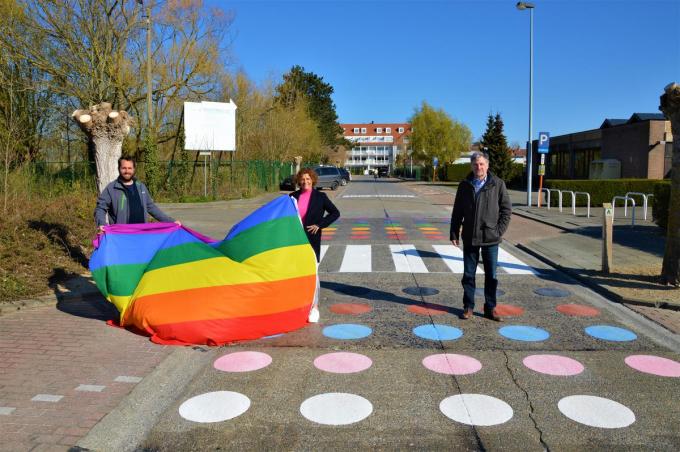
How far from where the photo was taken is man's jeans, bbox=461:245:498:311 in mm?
6023

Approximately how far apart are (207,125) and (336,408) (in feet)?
83.4

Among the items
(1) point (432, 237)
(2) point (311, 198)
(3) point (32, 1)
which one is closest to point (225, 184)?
(3) point (32, 1)

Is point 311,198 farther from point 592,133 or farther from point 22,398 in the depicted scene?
point 592,133

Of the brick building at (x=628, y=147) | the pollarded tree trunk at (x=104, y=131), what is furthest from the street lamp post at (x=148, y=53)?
the brick building at (x=628, y=147)

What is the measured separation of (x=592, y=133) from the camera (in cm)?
4034

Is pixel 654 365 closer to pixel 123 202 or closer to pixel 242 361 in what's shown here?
pixel 242 361

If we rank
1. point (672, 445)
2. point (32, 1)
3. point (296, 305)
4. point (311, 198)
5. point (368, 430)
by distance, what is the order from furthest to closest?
point (32, 1)
point (311, 198)
point (296, 305)
point (368, 430)
point (672, 445)

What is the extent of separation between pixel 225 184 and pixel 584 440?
88.7 feet

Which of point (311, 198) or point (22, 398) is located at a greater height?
point (311, 198)

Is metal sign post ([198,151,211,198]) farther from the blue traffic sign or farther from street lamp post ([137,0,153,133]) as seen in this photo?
the blue traffic sign

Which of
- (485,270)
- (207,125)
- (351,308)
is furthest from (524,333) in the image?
(207,125)

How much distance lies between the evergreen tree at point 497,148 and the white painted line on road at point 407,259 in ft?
113

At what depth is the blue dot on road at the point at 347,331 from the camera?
5.57 meters

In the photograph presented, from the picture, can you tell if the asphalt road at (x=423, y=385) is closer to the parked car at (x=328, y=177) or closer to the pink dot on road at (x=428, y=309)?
the pink dot on road at (x=428, y=309)
